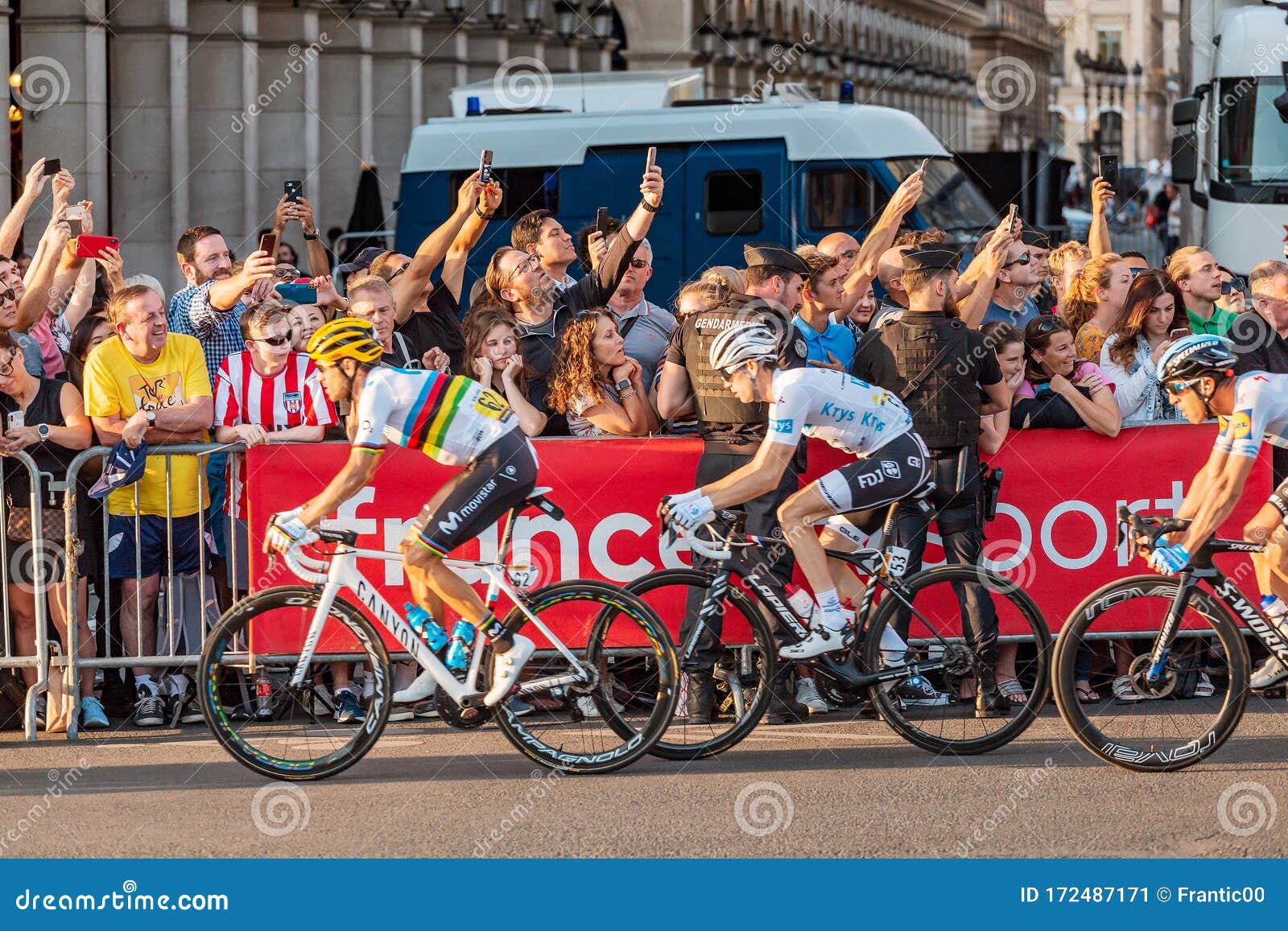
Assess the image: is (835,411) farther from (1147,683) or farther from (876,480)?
(1147,683)

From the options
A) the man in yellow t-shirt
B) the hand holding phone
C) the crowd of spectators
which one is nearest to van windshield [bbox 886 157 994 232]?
the hand holding phone

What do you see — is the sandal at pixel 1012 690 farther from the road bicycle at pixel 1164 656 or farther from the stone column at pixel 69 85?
the stone column at pixel 69 85

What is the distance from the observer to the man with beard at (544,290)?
8945 mm

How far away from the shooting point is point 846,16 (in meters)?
58.0

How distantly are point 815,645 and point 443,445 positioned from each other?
1.62 meters

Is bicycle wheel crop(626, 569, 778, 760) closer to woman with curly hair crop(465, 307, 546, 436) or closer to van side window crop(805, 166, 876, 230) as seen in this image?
woman with curly hair crop(465, 307, 546, 436)

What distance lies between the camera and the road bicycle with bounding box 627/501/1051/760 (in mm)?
7543

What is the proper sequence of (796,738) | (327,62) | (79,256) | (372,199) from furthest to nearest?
(327,62)
(372,199)
(79,256)
(796,738)

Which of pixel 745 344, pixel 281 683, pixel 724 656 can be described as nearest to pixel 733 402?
pixel 745 344

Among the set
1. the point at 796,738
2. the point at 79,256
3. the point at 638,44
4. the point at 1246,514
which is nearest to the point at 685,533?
the point at 796,738

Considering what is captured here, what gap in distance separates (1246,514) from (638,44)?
30.4 meters

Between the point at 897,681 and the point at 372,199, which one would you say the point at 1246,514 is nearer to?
the point at 897,681

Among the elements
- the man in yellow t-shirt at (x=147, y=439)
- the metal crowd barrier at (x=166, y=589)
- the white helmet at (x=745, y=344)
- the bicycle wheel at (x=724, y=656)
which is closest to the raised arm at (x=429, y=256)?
the man in yellow t-shirt at (x=147, y=439)

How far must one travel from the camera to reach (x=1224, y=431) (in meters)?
7.30
